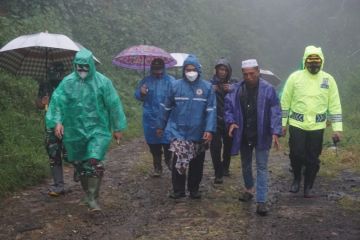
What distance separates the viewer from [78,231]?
18.0 ft

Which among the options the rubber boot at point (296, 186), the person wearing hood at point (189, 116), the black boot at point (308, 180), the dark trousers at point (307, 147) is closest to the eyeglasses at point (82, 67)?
the person wearing hood at point (189, 116)

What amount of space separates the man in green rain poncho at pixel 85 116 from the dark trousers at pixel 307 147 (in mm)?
2559

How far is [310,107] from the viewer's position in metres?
6.83

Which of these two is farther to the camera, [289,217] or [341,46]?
[341,46]

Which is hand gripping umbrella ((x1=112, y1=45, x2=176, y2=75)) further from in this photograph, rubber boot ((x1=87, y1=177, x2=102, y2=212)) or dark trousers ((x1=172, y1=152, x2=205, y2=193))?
rubber boot ((x1=87, y1=177, x2=102, y2=212))

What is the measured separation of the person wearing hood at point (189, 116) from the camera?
657 centimetres

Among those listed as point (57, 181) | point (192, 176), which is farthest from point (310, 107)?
point (57, 181)

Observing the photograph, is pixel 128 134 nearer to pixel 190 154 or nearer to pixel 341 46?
pixel 190 154

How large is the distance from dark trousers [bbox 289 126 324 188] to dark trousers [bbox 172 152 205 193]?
1.34m

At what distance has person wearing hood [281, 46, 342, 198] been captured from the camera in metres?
6.84

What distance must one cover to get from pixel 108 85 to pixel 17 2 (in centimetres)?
937

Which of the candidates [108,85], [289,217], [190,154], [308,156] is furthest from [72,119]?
[308,156]

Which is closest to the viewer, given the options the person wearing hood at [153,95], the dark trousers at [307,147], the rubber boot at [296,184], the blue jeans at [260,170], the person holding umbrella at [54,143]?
the blue jeans at [260,170]

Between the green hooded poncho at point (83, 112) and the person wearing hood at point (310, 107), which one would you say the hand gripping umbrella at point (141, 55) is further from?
the green hooded poncho at point (83, 112)
